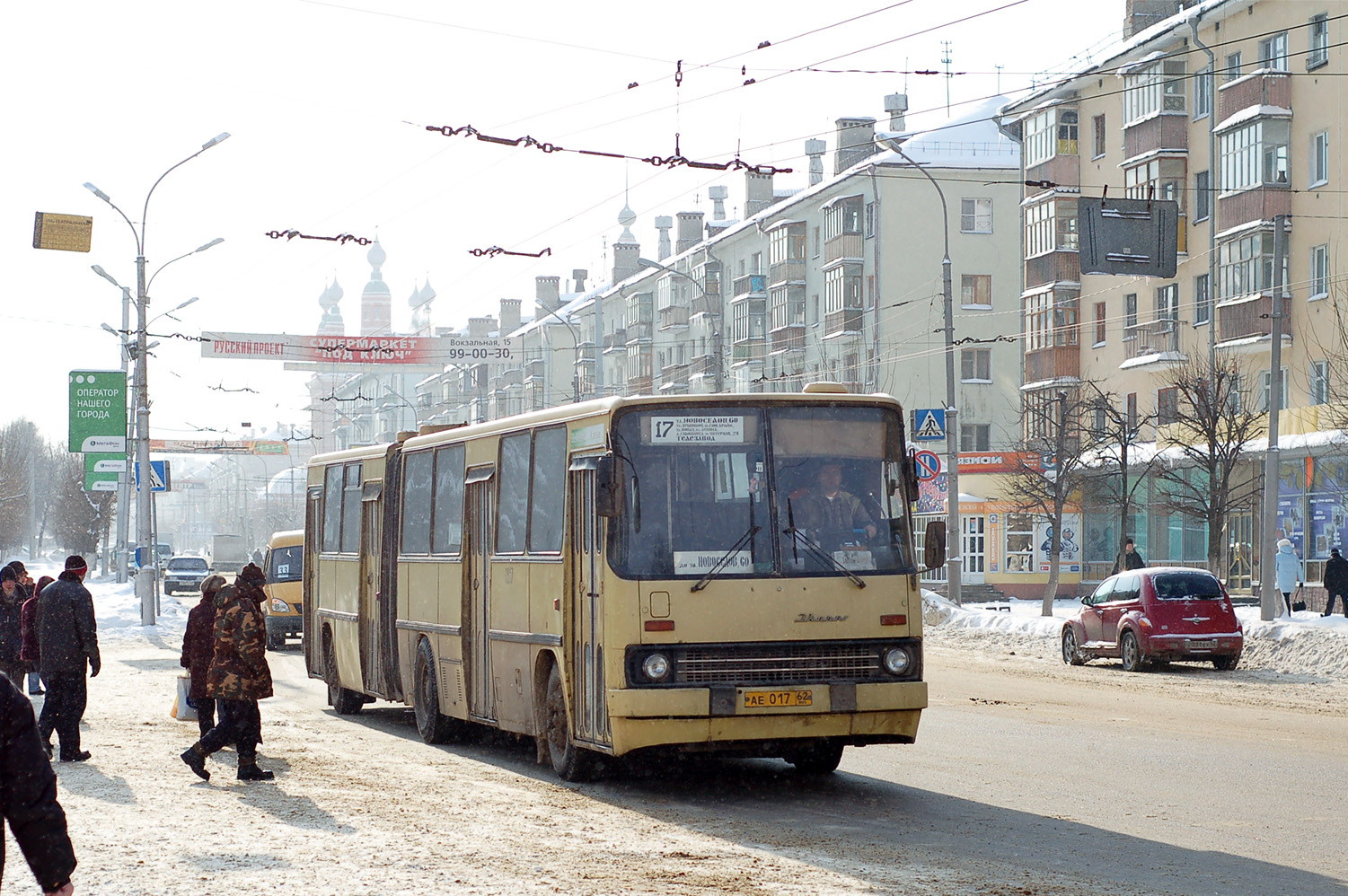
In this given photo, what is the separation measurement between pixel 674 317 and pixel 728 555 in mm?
72150

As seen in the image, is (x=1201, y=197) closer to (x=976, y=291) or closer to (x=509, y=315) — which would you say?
(x=976, y=291)

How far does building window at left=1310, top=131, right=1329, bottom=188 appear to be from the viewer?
3981 cm

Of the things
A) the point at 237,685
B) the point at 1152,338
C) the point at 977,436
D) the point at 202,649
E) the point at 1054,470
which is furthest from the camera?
the point at 977,436

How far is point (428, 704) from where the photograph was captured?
15.9m

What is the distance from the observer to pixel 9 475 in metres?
89.9

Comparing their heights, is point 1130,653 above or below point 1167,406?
below

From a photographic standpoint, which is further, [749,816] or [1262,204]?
[1262,204]

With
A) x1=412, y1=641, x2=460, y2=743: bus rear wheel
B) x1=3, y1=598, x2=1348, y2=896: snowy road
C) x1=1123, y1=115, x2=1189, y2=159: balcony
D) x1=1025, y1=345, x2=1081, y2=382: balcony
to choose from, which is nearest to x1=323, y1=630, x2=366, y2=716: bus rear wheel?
x1=3, y1=598, x2=1348, y2=896: snowy road

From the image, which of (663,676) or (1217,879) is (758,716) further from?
(1217,879)

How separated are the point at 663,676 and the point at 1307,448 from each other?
30.7 metres

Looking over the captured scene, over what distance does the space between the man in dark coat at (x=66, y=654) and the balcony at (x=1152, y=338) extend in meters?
35.8

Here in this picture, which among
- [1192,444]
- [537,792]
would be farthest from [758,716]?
[1192,444]

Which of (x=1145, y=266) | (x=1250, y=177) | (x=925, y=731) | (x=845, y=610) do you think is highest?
(x=1250, y=177)

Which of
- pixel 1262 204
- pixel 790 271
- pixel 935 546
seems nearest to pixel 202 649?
pixel 935 546
